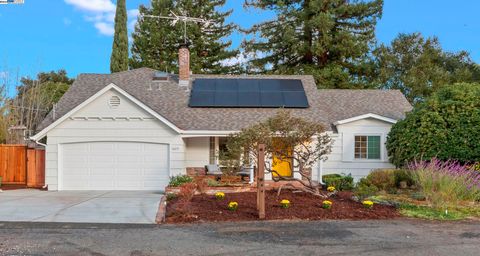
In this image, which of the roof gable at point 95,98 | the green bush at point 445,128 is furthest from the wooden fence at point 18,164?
the green bush at point 445,128

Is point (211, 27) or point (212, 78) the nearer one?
point (212, 78)

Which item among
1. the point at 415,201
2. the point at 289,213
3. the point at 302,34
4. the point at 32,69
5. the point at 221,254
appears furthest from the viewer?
the point at 302,34

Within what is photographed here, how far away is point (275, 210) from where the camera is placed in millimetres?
10992

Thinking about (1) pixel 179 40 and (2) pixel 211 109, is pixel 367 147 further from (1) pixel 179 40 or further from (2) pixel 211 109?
(1) pixel 179 40

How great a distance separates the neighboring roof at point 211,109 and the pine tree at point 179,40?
12.3m

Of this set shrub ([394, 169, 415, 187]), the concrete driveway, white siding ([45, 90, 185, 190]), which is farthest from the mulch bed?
white siding ([45, 90, 185, 190])

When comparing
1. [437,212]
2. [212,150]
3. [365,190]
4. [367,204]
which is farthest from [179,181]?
[437,212]

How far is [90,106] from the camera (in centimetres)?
1747

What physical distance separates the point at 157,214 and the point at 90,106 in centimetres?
798

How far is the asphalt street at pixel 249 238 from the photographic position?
289 inches

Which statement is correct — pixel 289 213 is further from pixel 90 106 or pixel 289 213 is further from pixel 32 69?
pixel 32 69

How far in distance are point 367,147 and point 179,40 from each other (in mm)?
20682

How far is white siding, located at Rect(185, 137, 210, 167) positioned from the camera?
63.3 ft

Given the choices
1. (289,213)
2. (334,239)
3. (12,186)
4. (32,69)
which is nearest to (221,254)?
(334,239)
